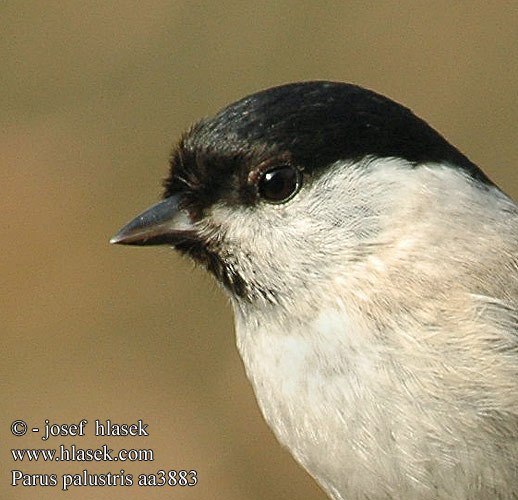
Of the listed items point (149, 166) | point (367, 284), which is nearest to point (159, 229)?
point (367, 284)

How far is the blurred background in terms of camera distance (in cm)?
412

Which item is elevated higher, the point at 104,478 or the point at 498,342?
the point at 104,478

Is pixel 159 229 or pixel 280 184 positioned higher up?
pixel 159 229

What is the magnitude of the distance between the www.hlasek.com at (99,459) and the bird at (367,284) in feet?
4.87

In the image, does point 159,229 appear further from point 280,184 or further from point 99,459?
point 99,459

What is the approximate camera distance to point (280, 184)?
2.31m

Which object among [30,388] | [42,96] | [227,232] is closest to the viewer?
[227,232]

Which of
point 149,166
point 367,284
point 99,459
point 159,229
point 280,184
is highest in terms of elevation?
point 149,166

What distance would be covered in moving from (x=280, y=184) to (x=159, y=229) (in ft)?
0.98

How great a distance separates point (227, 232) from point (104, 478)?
1.68m

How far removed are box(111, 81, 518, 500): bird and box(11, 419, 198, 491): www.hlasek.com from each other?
4.87 feet

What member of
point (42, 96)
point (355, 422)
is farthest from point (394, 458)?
point (42, 96)

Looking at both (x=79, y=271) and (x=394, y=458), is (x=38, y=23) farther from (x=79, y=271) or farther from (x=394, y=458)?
(x=394, y=458)

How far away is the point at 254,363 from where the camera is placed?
2.43 meters
